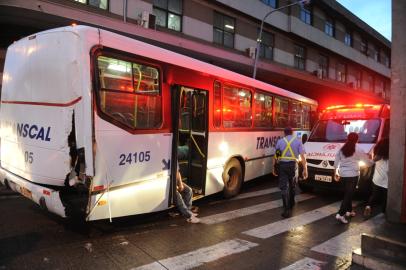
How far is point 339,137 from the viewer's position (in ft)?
31.1

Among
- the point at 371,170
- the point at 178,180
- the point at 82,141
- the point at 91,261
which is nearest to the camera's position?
the point at 91,261

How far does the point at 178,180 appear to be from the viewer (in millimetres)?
6496

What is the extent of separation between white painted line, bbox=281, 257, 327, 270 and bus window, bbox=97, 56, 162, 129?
9.90 ft

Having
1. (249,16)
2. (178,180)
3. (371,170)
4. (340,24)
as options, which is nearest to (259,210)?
(178,180)

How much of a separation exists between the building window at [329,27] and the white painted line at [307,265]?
27.5 metres

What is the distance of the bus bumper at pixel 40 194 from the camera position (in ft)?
16.6

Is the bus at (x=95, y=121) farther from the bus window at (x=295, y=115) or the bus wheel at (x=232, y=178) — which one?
the bus window at (x=295, y=115)

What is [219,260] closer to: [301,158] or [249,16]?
[301,158]

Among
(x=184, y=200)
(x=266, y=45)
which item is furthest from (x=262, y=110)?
(x=266, y=45)

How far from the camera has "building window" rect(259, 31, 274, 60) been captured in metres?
22.9

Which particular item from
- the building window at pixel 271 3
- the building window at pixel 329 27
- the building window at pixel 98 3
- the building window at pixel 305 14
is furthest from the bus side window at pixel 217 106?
the building window at pixel 329 27

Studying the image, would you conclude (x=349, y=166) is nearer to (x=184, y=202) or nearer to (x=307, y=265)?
(x=307, y=265)

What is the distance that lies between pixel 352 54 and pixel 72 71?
31.8 meters

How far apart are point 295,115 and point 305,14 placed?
17148 millimetres
